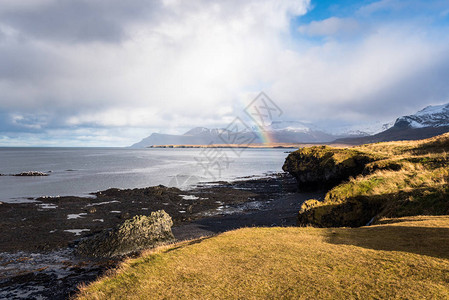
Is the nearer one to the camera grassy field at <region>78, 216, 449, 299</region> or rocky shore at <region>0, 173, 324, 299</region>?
grassy field at <region>78, 216, 449, 299</region>

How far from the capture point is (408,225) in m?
10.9

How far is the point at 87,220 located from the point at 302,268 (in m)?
30.2

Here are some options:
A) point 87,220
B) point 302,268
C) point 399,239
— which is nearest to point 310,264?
point 302,268

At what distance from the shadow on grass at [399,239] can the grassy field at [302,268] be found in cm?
2

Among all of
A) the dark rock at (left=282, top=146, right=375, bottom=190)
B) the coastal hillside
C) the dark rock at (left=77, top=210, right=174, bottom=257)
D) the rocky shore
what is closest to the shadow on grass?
the coastal hillside

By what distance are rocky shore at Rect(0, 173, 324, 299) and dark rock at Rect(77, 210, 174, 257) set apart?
962 millimetres

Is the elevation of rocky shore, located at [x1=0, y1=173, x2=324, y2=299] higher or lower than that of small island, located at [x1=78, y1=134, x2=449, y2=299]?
lower

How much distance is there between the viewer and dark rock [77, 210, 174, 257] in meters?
20.5

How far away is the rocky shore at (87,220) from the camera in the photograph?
16.8m

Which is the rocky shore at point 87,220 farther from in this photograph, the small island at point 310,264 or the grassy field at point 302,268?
the small island at point 310,264

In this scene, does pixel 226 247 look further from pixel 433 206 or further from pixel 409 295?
pixel 433 206

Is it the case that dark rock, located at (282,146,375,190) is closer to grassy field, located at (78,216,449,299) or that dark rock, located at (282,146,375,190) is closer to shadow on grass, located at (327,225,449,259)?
shadow on grass, located at (327,225,449,259)

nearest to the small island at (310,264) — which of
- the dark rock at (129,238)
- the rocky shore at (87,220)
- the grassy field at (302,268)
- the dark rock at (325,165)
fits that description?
the grassy field at (302,268)

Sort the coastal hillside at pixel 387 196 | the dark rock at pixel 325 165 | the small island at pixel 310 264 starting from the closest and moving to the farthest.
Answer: the small island at pixel 310 264 < the coastal hillside at pixel 387 196 < the dark rock at pixel 325 165
